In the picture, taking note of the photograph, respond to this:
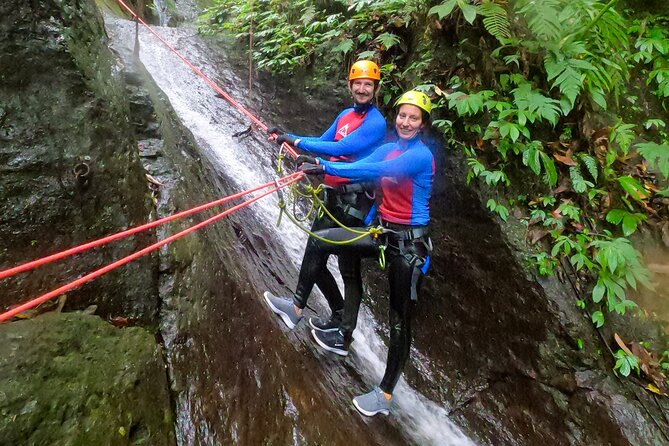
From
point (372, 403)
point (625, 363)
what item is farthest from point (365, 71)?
point (625, 363)

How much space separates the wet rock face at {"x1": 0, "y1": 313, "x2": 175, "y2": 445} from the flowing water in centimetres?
26

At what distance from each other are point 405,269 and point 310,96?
4852 mm

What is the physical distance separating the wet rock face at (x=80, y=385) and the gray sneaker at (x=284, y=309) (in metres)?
1.55

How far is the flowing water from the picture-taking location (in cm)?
286

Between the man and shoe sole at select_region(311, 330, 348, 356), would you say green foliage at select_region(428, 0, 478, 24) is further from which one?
shoe sole at select_region(311, 330, 348, 356)

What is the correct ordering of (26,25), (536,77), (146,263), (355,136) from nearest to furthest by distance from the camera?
(26,25)
(146,263)
(355,136)
(536,77)

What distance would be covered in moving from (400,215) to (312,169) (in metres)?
0.87

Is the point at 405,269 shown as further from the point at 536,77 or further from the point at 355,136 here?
the point at 536,77

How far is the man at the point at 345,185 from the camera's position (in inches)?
148

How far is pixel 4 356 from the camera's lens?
73.6 inches

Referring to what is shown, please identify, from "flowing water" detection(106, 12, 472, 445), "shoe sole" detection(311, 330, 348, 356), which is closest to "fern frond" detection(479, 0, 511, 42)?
"flowing water" detection(106, 12, 472, 445)

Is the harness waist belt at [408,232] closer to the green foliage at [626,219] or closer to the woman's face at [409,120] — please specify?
the woman's face at [409,120]

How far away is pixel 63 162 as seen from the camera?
8.79 feet

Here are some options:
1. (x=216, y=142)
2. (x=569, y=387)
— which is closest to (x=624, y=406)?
(x=569, y=387)
